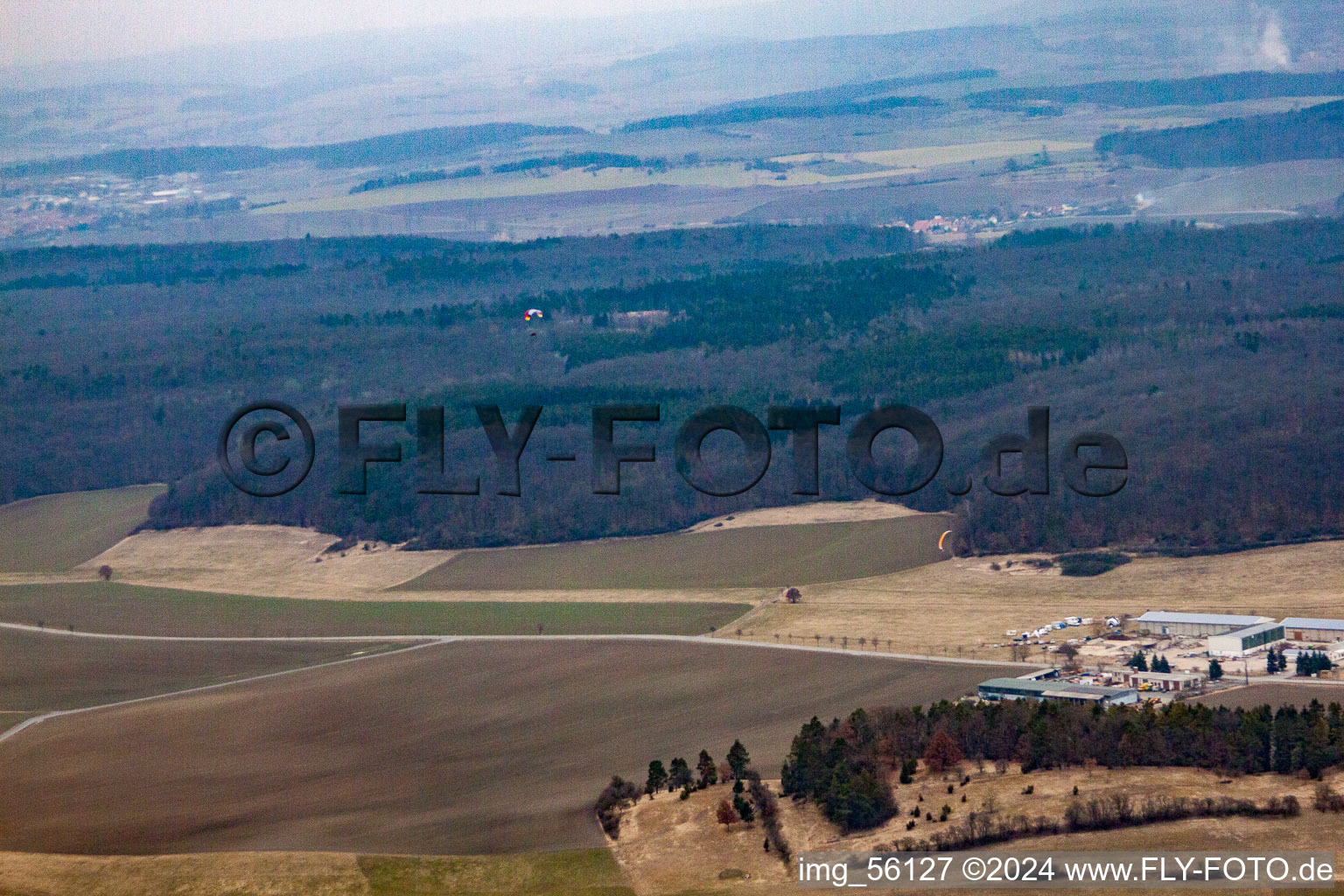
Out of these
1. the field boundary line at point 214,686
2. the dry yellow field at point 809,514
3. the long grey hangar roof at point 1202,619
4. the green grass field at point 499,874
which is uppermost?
the dry yellow field at point 809,514

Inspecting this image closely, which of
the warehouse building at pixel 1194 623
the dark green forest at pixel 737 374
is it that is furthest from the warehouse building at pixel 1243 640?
the dark green forest at pixel 737 374

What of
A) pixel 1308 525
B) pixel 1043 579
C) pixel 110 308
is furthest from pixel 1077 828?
pixel 110 308

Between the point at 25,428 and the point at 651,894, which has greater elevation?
the point at 25,428

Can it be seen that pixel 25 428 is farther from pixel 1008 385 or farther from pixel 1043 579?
pixel 1043 579

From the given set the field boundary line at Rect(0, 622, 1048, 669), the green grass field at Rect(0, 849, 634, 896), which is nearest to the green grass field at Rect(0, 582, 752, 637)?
the field boundary line at Rect(0, 622, 1048, 669)

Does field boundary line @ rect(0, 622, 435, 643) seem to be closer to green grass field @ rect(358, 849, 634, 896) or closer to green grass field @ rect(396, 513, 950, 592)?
green grass field @ rect(396, 513, 950, 592)

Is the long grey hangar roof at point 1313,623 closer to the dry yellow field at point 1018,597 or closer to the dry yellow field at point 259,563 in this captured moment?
the dry yellow field at point 1018,597
